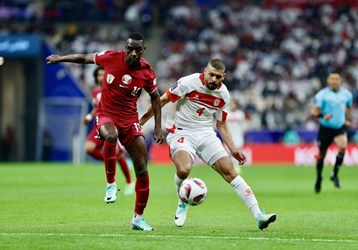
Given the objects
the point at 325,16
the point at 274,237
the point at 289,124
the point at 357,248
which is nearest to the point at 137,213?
the point at 274,237

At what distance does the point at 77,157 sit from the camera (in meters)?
42.7

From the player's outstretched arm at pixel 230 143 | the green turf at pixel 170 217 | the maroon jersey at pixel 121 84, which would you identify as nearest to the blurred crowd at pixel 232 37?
the green turf at pixel 170 217

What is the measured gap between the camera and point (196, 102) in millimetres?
14031

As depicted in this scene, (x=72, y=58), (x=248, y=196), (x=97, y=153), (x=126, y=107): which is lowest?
(x=97, y=153)

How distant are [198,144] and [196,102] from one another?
2.05 feet

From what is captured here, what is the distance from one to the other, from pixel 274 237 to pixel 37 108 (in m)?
32.0

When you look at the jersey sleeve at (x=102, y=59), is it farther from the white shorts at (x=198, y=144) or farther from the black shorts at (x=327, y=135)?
the black shorts at (x=327, y=135)

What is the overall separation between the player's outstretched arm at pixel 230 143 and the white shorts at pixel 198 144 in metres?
0.13

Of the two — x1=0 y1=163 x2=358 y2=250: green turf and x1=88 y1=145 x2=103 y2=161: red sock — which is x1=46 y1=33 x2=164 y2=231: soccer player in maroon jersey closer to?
x1=0 y1=163 x2=358 y2=250: green turf

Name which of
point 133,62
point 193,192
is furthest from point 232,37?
point 193,192

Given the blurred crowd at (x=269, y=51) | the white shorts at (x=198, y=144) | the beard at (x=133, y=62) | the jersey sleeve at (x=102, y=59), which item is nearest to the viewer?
the beard at (x=133, y=62)

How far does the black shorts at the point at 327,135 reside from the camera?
22312 mm

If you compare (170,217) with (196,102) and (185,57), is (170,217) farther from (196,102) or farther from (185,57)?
(185,57)

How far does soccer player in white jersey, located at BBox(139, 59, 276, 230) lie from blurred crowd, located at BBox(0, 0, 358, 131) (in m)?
27.6
